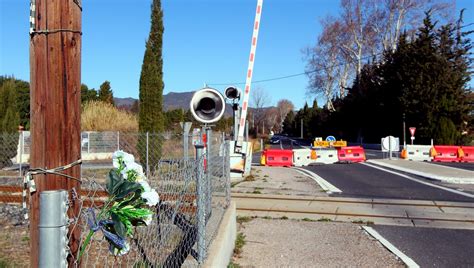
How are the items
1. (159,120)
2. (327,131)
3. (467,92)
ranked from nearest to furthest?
(159,120), (467,92), (327,131)

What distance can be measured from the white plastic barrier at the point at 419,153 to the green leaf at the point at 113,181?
23.8 m

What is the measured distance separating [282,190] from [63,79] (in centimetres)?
1064

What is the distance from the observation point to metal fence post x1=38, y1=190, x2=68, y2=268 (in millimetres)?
1509

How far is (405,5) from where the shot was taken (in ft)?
136

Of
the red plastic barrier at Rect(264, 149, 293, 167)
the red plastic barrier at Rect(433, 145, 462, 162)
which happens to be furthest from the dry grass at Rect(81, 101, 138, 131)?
the red plastic barrier at Rect(433, 145, 462, 162)

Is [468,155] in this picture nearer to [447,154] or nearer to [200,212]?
[447,154]

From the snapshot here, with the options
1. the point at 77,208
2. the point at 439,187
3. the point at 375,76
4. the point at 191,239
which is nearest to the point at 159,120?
the point at 439,187

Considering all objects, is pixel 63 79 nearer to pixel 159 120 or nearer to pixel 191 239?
pixel 191 239

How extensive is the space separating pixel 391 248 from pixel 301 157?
1534 cm

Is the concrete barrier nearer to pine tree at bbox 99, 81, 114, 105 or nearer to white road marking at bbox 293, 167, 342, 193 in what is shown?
white road marking at bbox 293, 167, 342, 193

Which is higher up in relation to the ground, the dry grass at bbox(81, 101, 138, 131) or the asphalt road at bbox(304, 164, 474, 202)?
the dry grass at bbox(81, 101, 138, 131)

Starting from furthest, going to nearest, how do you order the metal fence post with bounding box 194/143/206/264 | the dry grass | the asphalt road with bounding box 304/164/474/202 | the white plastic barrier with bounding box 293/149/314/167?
1. the dry grass
2. the white plastic barrier with bounding box 293/149/314/167
3. the asphalt road with bounding box 304/164/474/202
4. the metal fence post with bounding box 194/143/206/264

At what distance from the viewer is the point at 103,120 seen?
94.1 feet

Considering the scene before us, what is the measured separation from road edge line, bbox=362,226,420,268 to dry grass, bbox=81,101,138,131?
22.8 metres
